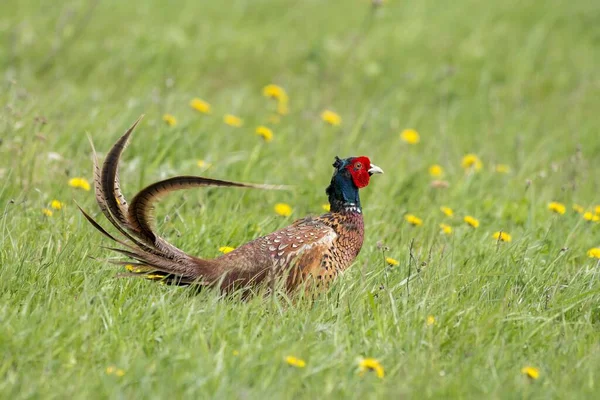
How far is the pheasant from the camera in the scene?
149 inches

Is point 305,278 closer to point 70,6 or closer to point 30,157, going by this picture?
point 30,157

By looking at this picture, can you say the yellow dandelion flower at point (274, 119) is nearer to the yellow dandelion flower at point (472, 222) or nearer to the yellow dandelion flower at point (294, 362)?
the yellow dandelion flower at point (472, 222)

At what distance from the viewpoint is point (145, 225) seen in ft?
12.6

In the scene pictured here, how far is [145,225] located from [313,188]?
6.96ft

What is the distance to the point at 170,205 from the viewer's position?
17.1 feet

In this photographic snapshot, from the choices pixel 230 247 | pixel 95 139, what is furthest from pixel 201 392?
pixel 95 139

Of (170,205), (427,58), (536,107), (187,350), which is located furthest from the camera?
(427,58)

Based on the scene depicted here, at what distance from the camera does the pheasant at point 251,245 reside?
379cm

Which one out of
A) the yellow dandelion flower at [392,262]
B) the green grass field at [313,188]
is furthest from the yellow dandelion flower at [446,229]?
the yellow dandelion flower at [392,262]

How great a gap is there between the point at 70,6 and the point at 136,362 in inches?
273

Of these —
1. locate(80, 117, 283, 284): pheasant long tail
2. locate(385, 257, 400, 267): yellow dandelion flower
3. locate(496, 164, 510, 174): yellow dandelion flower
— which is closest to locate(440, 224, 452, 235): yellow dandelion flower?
locate(385, 257, 400, 267): yellow dandelion flower

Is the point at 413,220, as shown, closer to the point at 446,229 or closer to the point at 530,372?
the point at 446,229

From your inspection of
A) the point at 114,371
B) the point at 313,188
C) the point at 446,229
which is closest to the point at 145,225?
the point at 114,371

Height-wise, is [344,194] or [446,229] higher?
[344,194]
